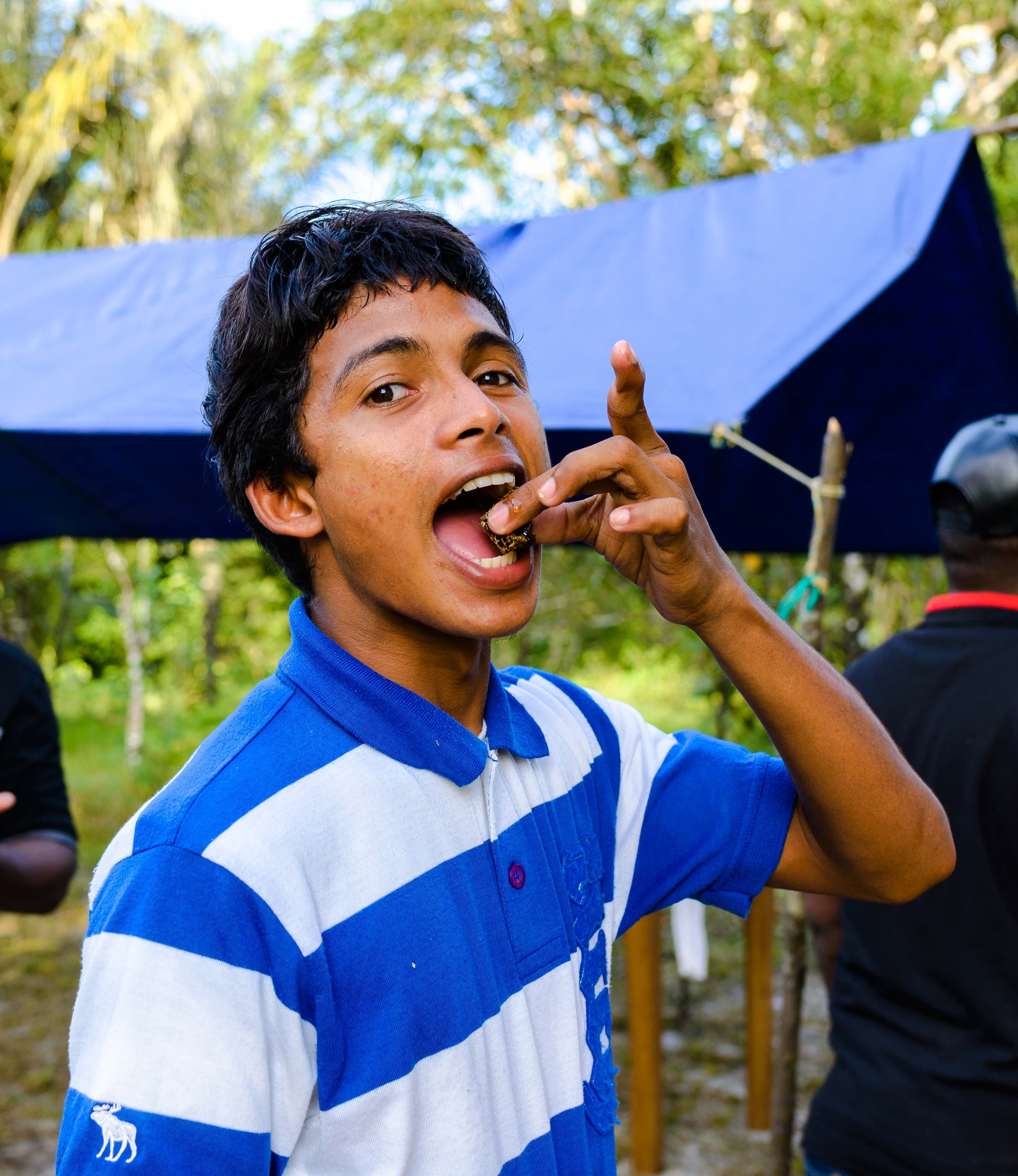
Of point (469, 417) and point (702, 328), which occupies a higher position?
point (702, 328)

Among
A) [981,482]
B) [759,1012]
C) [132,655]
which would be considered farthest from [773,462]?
Result: [132,655]

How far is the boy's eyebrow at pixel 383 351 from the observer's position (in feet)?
3.52

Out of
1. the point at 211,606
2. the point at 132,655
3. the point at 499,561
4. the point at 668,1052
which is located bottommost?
the point at 668,1052

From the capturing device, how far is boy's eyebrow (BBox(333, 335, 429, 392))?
107 centimetres

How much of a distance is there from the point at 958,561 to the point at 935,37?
7.72 meters

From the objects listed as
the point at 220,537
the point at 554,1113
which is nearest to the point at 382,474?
the point at 554,1113

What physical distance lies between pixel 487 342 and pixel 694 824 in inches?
25.1

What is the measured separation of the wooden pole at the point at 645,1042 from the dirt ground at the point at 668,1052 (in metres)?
0.13

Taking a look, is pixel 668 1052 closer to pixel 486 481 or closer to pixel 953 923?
pixel 953 923

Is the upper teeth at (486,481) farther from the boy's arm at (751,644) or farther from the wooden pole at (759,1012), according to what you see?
the wooden pole at (759,1012)

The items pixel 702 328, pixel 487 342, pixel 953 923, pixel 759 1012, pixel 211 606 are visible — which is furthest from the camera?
pixel 211 606

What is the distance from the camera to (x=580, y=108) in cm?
875

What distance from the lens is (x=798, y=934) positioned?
2.42m

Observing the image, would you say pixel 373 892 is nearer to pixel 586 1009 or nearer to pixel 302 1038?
pixel 302 1038
